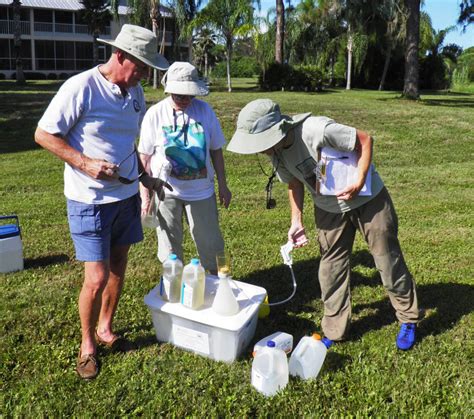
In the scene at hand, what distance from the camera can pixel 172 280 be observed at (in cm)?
335

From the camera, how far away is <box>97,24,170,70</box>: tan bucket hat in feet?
9.22

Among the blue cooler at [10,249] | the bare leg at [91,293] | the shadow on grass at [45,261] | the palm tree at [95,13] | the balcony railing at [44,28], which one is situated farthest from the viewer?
the balcony railing at [44,28]

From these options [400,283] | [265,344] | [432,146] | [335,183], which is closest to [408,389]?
[400,283]

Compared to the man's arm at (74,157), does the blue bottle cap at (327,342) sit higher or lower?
lower

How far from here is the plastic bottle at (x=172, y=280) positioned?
11.0 feet

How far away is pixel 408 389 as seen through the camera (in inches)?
121

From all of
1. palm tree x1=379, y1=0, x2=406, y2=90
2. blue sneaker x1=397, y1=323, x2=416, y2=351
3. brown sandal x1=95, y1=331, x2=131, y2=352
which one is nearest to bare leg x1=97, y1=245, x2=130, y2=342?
brown sandal x1=95, y1=331, x2=131, y2=352

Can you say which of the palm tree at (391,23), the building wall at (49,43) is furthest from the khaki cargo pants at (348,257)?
the building wall at (49,43)

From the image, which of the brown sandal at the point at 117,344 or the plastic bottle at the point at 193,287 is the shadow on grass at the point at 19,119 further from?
the plastic bottle at the point at 193,287

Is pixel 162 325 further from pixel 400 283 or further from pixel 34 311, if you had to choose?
pixel 400 283

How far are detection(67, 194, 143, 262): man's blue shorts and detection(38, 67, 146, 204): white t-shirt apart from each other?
0.05 metres

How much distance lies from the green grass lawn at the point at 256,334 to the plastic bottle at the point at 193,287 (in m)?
0.37

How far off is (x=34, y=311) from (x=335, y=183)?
240 centimetres

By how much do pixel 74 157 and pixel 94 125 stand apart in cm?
Answer: 22
